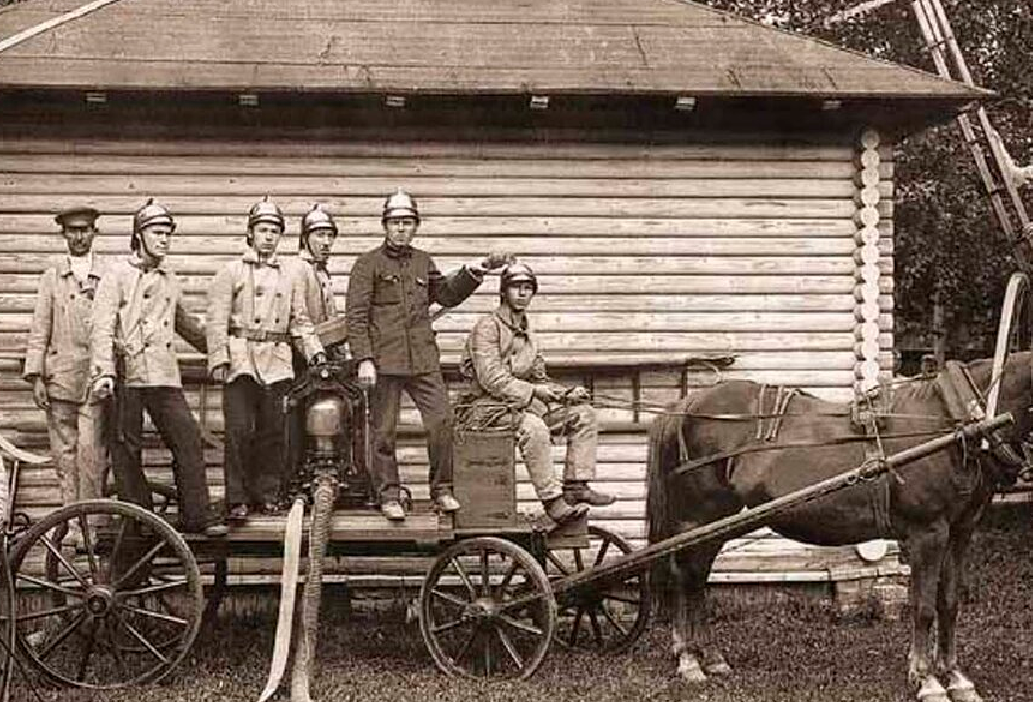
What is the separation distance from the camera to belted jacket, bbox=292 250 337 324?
9.55m

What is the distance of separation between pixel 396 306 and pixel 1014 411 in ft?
12.8

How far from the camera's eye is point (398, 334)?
9.31 metres

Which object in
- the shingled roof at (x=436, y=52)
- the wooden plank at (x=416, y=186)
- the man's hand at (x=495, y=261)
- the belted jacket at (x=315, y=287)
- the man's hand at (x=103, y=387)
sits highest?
the shingled roof at (x=436, y=52)

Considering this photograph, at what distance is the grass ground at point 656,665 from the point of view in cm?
854

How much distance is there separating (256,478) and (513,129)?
12.1 feet

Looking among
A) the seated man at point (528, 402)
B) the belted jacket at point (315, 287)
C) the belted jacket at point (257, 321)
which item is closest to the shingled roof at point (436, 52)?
the belted jacket at point (315, 287)

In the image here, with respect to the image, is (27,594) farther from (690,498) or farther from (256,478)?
(690,498)

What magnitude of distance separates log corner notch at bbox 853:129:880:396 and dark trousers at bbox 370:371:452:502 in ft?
12.5

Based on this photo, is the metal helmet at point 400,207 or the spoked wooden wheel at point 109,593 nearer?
the spoked wooden wheel at point 109,593

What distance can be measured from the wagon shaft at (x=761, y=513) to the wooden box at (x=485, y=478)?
0.59m

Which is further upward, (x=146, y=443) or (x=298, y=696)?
(x=146, y=443)

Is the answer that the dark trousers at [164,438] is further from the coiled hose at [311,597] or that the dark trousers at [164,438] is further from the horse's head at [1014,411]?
the horse's head at [1014,411]

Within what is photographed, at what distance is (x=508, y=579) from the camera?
28.9 ft

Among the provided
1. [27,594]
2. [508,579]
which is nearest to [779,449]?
[508,579]
